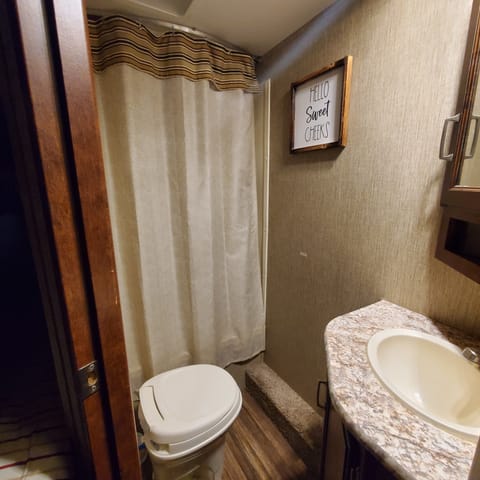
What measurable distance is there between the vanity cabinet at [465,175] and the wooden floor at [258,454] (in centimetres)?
134

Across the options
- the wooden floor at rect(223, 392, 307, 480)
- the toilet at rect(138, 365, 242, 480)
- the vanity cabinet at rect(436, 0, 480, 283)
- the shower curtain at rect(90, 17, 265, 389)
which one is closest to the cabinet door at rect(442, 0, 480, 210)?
the vanity cabinet at rect(436, 0, 480, 283)

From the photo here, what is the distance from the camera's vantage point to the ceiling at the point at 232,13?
1095mm

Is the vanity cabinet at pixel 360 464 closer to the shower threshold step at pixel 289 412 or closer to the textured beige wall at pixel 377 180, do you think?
the textured beige wall at pixel 377 180

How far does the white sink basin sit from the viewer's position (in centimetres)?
73

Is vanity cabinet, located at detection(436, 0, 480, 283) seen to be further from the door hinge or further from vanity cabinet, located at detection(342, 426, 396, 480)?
the door hinge

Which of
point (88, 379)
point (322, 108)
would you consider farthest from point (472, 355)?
point (322, 108)

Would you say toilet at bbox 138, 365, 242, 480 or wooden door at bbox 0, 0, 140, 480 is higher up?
wooden door at bbox 0, 0, 140, 480

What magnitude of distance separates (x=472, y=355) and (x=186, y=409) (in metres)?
1.08

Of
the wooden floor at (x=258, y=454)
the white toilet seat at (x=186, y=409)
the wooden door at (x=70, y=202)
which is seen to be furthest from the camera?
the wooden floor at (x=258, y=454)

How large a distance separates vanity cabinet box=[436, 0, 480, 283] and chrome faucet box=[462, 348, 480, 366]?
0.24 m

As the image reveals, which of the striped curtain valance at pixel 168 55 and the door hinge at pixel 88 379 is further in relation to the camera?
the striped curtain valance at pixel 168 55

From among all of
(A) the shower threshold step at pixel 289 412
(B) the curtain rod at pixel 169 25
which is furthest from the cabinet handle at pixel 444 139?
(A) the shower threshold step at pixel 289 412

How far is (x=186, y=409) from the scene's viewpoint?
44.1 inches

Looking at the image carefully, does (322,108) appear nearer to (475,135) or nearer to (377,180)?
(377,180)
